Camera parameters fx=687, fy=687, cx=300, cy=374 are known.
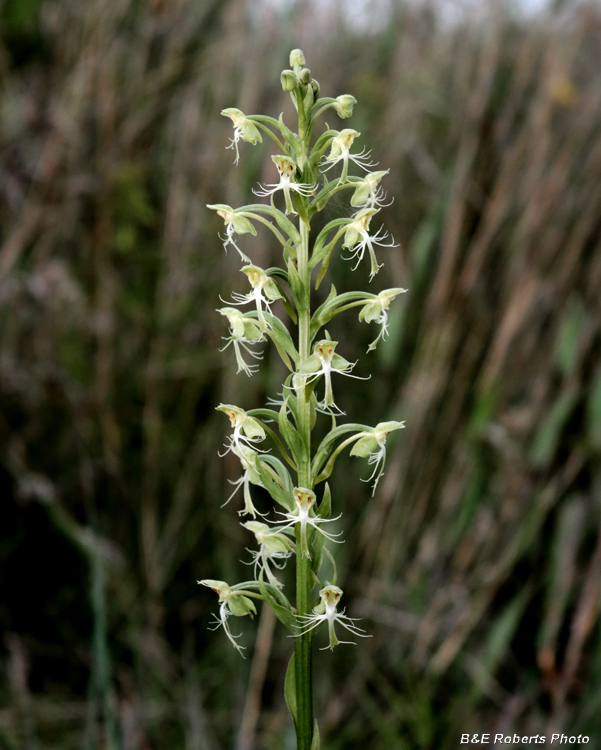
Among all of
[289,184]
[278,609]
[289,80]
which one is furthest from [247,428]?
[289,80]

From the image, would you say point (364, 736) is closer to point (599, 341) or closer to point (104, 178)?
point (599, 341)

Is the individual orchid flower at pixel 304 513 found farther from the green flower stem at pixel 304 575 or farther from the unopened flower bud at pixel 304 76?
the unopened flower bud at pixel 304 76

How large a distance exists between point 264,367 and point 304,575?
209 cm

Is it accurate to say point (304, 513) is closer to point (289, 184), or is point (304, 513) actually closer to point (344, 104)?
point (289, 184)

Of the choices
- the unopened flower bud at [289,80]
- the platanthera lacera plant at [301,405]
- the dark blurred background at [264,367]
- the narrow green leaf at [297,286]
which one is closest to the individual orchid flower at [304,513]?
the platanthera lacera plant at [301,405]

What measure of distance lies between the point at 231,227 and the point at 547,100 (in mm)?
2201

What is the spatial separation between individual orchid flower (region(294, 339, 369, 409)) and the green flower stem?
0.02m

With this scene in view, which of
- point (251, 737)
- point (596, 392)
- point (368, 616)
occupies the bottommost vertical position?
point (251, 737)

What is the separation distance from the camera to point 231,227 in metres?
1.58

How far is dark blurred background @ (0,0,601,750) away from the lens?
9.07ft

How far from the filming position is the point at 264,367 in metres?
3.34

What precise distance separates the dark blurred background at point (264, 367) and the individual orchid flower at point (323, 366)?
151 centimetres

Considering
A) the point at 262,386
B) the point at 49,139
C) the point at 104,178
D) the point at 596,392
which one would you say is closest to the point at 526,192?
the point at 596,392

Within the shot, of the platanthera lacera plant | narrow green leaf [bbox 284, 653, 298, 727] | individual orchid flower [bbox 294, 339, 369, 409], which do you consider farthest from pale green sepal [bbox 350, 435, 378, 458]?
narrow green leaf [bbox 284, 653, 298, 727]
